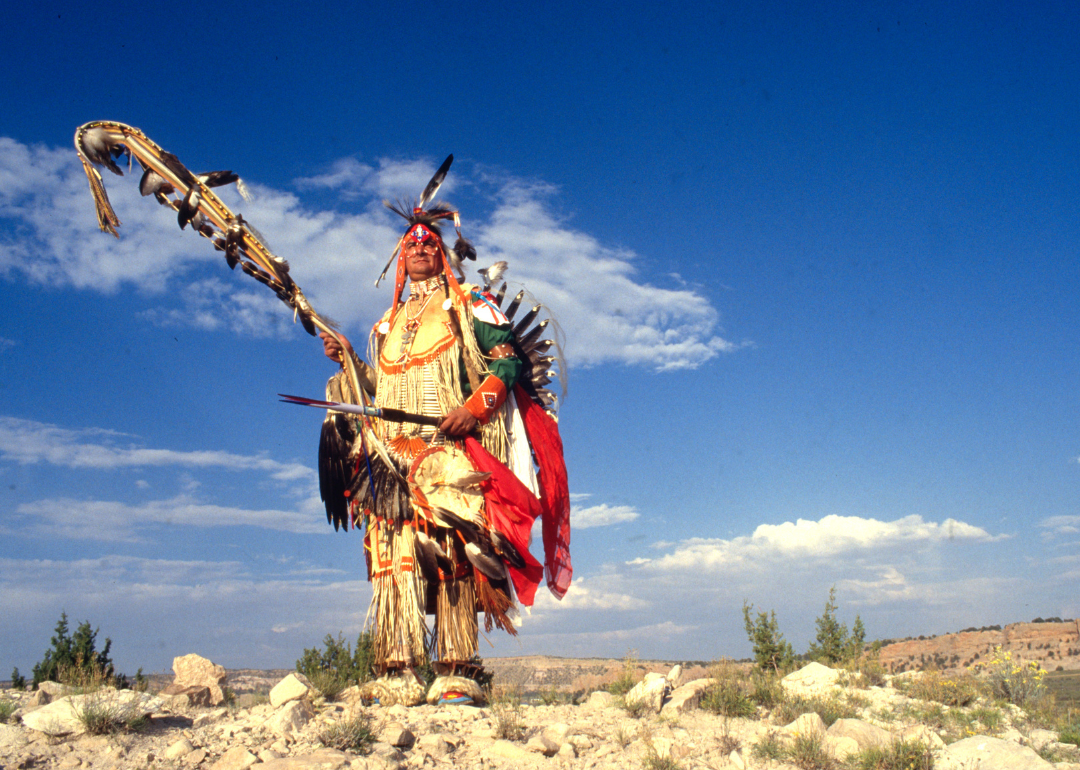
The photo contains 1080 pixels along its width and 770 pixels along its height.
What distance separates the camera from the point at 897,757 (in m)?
4.89

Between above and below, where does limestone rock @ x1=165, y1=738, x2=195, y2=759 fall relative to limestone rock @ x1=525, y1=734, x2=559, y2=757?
above

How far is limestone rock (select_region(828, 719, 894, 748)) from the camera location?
5297 mm

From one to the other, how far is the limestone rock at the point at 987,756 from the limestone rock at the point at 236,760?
424cm

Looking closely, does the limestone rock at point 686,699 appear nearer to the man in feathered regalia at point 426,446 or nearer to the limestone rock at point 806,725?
the limestone rock at point 806,725

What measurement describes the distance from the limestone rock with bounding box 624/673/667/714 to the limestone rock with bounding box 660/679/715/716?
7 cm

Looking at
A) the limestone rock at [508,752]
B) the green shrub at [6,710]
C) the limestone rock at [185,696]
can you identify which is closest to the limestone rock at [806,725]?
the limestone rock at [508,752]

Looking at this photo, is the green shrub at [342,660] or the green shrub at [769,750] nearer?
the green shrub at [769,750]

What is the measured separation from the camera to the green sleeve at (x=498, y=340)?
6.82 metres

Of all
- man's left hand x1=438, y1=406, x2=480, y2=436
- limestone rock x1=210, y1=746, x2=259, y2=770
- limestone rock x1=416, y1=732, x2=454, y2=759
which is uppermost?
man's left hand x1=438, y1=406, x2=480, y2=436

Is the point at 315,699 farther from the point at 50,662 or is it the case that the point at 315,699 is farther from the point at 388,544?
the point at 50,662

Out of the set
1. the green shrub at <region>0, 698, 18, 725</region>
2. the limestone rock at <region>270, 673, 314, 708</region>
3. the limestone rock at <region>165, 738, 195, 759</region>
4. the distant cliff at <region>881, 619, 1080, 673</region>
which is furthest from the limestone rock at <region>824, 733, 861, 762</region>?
the distant cliff at <region>881, 619, 1080, 673</region>

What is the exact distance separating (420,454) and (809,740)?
3598mm

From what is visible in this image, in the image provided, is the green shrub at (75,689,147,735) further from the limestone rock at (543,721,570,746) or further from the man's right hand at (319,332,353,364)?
the man's right hand at (319,332,353,364)

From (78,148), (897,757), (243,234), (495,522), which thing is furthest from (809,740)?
(78,148)
